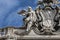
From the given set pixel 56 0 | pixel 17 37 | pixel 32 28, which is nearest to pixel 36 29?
pixel 32 28

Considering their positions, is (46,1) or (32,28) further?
(46,1)

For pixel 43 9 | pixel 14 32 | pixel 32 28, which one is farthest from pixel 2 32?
pixel 43 9

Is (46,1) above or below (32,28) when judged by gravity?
above

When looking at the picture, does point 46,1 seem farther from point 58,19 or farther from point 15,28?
point 15,28

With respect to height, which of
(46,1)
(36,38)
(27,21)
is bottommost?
(36,38)

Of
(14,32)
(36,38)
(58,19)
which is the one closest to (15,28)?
(14,32)

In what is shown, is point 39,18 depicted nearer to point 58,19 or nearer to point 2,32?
point 58,19

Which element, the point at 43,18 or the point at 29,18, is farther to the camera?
the point at 43,18

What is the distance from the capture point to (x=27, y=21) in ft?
63.6

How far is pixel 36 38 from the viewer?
1878cm

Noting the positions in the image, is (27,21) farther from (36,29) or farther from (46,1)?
(46,1)

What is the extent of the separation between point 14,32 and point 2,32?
866mm

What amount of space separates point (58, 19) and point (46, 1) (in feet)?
6.05

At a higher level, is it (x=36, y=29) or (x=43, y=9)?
(x=43, y=9)
